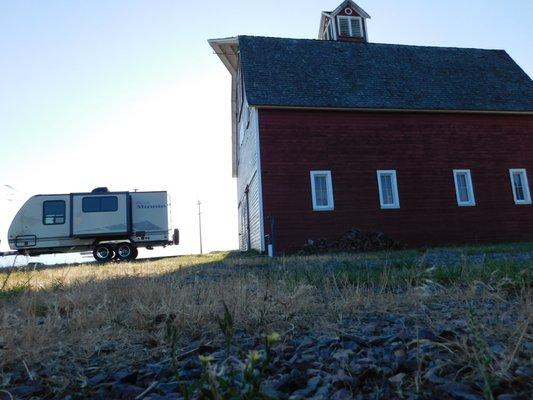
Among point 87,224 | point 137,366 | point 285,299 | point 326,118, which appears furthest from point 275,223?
point 137,366

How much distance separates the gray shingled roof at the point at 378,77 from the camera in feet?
53.8

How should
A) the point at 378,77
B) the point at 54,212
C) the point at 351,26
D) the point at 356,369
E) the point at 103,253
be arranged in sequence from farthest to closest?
1. the point at 351,26
2. the point at 103,253
3. the point at 54,212
4. the point at 378,77
5. the point at 356,369

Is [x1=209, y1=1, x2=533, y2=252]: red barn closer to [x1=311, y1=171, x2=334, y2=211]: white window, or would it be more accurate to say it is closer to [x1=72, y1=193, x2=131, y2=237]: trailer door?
[x1=311, y1=171, x2=334, y2=211]: white window

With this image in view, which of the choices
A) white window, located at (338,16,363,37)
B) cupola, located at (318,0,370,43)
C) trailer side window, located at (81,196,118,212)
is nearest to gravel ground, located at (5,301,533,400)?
trailer side window, located at (81,196,118,212)

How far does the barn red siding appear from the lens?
50.7 feet

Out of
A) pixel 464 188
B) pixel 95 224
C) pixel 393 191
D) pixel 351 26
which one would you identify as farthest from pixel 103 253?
pixel 351 26

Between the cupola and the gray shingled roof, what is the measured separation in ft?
4.24

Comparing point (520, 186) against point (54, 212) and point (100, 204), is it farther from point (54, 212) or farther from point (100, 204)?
point (54, 212)

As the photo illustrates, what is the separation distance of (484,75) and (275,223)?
12.7 m

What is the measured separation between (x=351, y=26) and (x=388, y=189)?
1003cm

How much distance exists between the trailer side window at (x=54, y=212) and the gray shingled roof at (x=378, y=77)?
32.5 feet

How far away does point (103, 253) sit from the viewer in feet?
62.0

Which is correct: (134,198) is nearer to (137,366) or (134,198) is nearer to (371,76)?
(371,76)

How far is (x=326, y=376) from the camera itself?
167 centimetres
